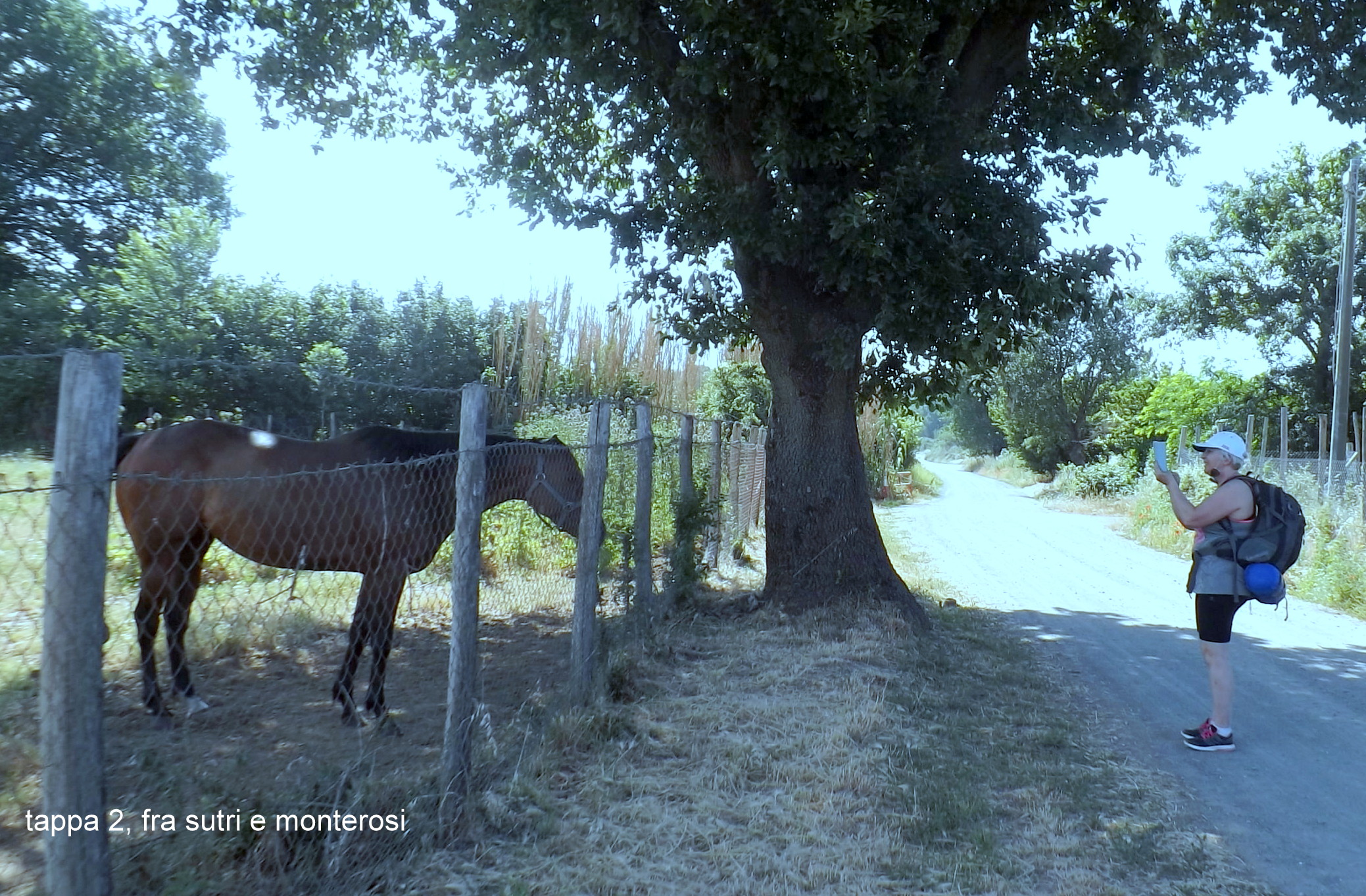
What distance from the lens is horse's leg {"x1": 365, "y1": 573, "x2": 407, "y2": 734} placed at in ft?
18.2

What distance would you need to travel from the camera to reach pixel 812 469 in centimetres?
894

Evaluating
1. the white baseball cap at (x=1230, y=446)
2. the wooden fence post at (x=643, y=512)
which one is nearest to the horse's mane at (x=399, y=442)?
the wooden fence post at (x=643, y=512)

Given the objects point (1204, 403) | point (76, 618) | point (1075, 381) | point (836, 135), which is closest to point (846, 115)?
point (836, 135)

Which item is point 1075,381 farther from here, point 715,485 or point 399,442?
point 399,442

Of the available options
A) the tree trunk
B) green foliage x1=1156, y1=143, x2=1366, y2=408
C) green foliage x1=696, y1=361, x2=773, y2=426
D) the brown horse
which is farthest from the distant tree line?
the brown horse

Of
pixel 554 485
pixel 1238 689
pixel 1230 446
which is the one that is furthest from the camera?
pixel 1238 689

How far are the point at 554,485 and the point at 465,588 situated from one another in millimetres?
2370

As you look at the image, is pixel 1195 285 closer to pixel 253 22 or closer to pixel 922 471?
pixel 922 471

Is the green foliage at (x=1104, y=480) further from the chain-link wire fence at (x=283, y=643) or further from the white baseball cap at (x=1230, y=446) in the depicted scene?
the chain-link wire fence at (x=283, y=643)

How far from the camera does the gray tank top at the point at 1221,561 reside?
554cm

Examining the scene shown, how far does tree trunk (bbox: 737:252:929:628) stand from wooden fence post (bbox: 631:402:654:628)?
1869mm

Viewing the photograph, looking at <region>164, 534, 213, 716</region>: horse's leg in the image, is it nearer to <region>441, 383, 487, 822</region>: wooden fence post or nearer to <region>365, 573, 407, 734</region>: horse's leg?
<region>365, 573, 407, 734</region>: horse's leg

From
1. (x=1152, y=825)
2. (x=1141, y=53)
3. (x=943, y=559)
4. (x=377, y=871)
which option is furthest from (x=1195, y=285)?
(x=377, y=871)

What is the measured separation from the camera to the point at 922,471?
3953 cm
